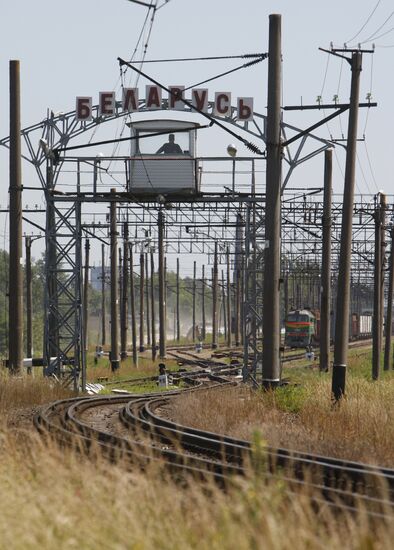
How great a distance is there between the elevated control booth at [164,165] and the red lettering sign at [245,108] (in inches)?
62.3

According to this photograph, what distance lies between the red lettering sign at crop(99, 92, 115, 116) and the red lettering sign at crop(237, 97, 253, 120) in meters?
3.70

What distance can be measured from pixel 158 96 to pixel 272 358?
1198 centimetres

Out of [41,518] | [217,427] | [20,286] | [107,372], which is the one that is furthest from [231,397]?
[107,372]

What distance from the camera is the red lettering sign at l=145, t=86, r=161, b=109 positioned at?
103ft

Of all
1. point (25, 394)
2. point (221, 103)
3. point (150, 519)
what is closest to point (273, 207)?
point (25, 394)

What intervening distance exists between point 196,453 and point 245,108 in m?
17.7

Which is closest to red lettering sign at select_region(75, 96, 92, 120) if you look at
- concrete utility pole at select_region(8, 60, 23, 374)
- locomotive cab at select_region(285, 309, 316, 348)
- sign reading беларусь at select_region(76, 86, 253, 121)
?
sign reading беларусь at select_region(76, 86, 253, 121)

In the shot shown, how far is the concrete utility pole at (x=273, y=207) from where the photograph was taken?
875 inches

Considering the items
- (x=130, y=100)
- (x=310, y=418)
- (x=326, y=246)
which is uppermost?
(x=130, y=100)

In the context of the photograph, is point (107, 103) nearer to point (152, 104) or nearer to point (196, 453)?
point (152, 104)

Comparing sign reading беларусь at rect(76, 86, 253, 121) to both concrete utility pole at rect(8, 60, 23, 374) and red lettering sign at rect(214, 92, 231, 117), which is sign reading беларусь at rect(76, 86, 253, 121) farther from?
concrete utility pole at rect(8, 60, 23, 374)

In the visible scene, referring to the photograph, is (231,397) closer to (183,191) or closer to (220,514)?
(183,191)

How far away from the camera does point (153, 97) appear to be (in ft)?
104

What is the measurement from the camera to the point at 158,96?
3164 cm
